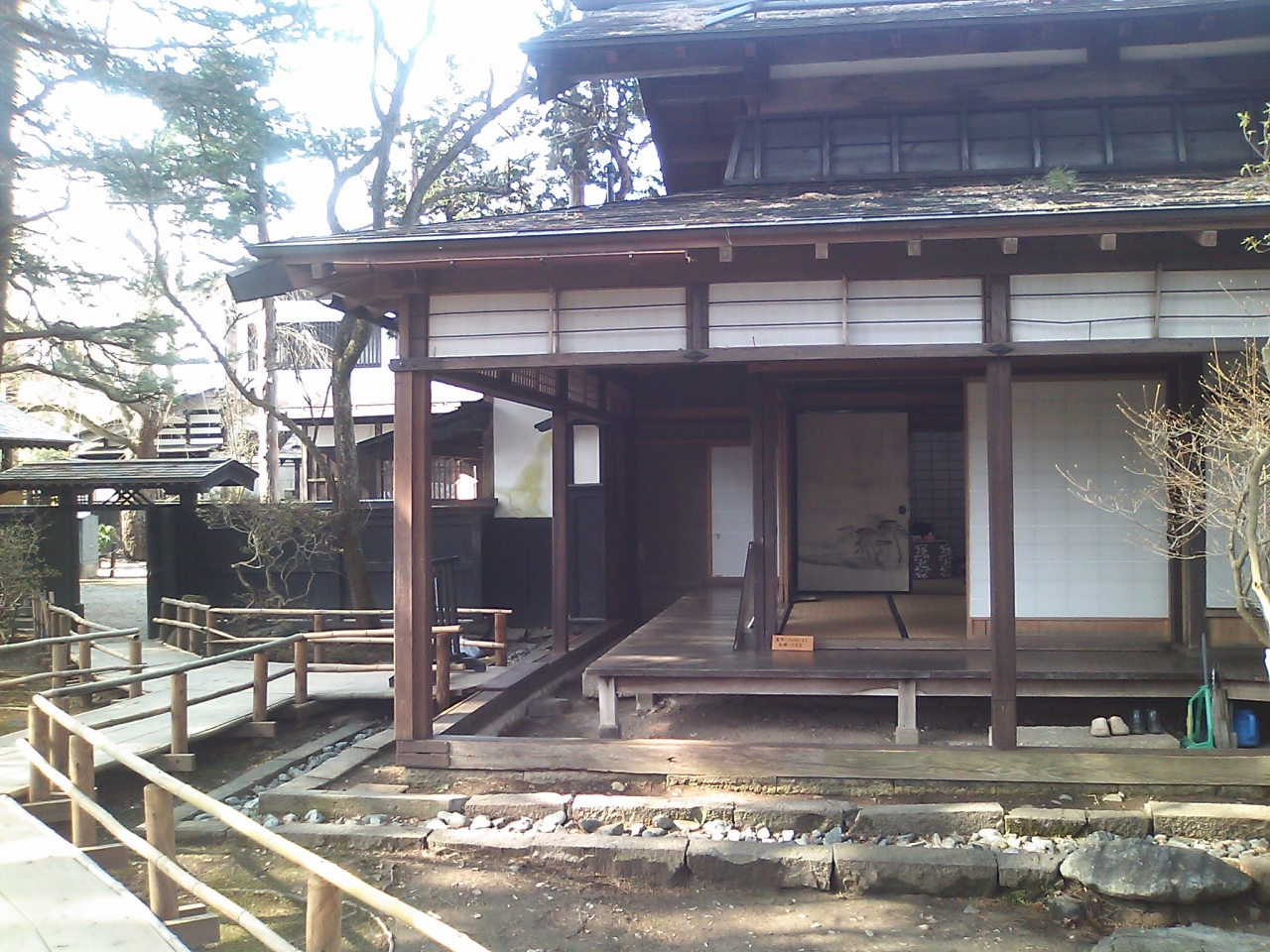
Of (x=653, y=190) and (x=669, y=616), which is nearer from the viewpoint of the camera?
(x=669, y=616)

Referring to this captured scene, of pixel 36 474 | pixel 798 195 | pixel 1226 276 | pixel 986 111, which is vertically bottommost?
pixel 36 474

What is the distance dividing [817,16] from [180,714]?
8134 mm

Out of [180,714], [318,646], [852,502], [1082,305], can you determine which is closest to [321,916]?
[180,714]

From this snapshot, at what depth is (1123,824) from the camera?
5.98 metres

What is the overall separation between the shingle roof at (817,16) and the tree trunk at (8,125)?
592 cm

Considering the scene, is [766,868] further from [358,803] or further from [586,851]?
[358,803]

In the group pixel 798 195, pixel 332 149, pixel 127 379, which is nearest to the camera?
pixel 798 195

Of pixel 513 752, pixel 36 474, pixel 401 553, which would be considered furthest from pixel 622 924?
pixel 36 474

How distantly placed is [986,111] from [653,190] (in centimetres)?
1429

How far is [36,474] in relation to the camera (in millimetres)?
13609

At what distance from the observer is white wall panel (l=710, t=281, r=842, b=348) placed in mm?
6629

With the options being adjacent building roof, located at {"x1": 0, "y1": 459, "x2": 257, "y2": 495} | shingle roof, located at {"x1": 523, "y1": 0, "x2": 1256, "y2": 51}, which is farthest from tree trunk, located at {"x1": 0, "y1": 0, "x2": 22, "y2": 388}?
shingle roof, located at {"x1": 523, "y1": 0, "x2": 1256, "y2": 51}

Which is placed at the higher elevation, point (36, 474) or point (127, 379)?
point (127, 379)

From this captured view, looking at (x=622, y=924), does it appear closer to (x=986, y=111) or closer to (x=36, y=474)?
(x=986, y=111)
